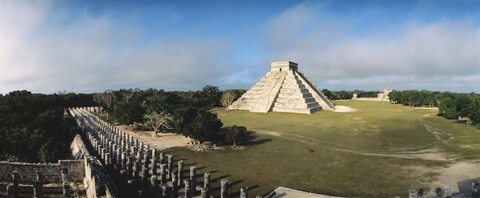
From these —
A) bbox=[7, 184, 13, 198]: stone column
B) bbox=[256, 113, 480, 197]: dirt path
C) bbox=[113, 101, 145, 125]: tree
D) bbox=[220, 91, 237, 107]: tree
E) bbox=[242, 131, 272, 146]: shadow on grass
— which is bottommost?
bbox=[256, 113, 480, 197]: dirt path

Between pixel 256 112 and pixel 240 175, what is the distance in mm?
35905

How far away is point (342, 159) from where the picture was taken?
947 inches

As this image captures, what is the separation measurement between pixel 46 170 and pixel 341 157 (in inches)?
762

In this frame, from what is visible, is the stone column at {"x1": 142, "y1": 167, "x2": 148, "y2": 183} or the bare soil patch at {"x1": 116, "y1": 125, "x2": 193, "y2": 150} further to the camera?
the bare soil patch at {"x1": 116, "y1": 125, "x2": 193, "y2": 150}

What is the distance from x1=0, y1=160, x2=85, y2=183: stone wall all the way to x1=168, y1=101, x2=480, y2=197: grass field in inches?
296

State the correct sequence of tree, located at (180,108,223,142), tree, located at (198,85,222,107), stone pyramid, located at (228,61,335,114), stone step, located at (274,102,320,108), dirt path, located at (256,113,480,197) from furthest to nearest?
tree, located at (198,85,222,107), stone pyramid, located at (228,61,335,114), stone step, located at (274,102,320,108), tree, located at (180,108,223,142), dirt path, located at (256,113,480,197)

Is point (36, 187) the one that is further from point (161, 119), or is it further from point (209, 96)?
point (209, 96)

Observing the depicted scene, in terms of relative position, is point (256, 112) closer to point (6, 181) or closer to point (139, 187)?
point (139, 187)

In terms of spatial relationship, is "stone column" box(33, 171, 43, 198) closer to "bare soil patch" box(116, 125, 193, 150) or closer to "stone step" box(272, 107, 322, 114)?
"bare soil patch" box(116, 125, 193, 150)

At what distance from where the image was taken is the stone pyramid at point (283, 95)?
56.4 m

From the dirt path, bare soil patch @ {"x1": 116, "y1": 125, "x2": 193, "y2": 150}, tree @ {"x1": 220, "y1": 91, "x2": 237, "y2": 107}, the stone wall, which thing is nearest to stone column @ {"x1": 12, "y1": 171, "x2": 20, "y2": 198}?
the stone wall

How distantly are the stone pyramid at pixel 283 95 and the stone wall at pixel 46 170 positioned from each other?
38992mm

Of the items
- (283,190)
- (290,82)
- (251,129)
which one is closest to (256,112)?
(290,82)

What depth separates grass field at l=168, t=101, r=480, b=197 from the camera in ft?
61.1
